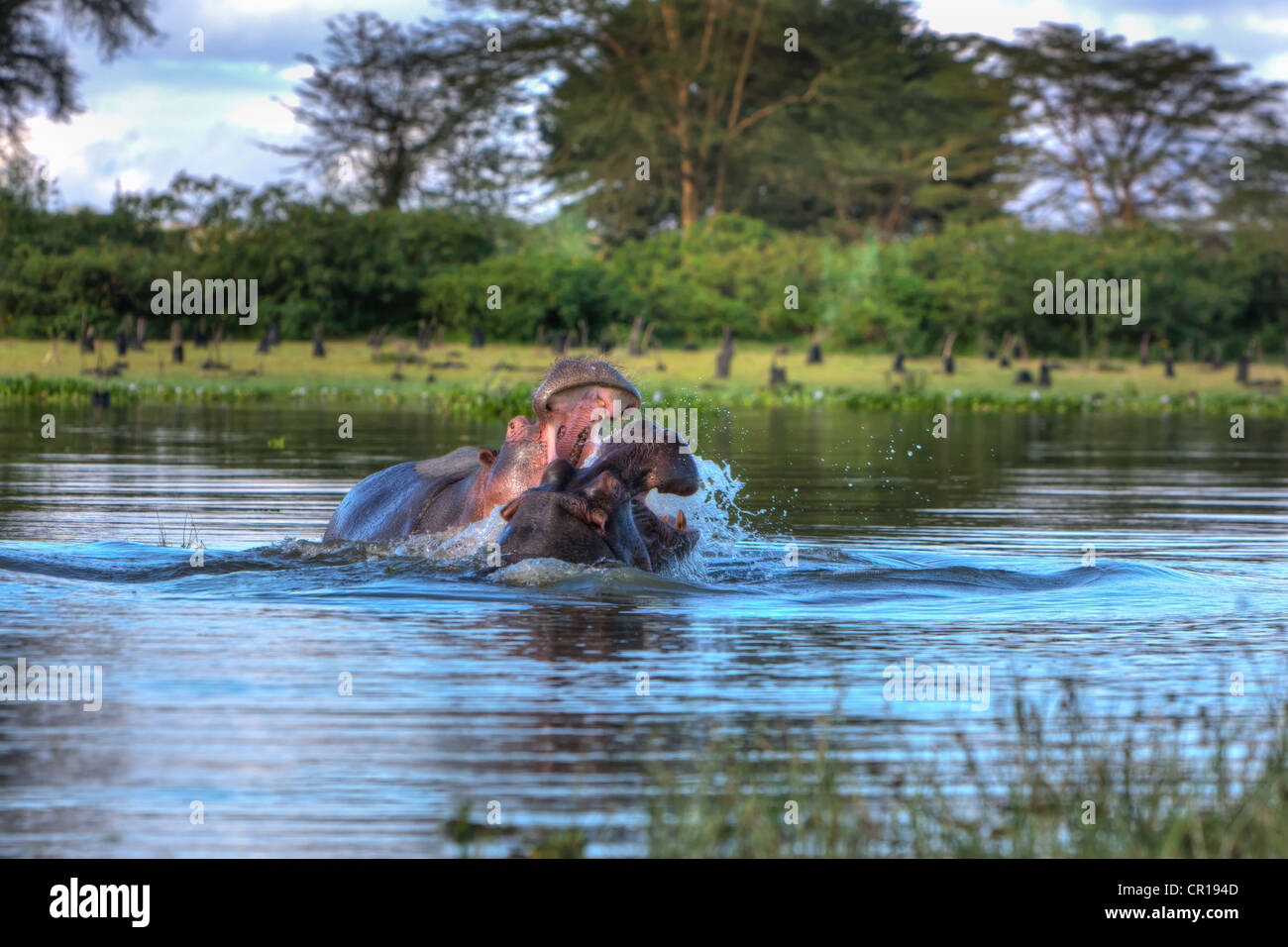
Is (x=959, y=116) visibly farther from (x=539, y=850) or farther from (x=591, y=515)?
(x=539, y=850)

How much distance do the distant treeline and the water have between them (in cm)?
2485

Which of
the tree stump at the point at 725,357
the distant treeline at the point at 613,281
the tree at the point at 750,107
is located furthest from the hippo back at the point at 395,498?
the tree at the point at 750,107

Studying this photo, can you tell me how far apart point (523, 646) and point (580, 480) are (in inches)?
43.9

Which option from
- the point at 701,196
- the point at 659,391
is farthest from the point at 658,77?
the point at 659,391

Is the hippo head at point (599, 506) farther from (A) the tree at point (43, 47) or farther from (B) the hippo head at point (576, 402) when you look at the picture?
(A) the tree at point (43, 47)

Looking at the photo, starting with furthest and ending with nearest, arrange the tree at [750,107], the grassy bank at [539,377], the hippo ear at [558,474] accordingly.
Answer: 1. the tree at [750,107]
2. the grassy bank at [539,377]
3. the hippo ear at [558,474]

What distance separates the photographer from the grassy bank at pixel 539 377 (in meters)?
31.2

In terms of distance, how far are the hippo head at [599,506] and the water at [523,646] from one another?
0.13 meters

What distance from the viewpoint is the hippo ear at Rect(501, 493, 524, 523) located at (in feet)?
25.5
